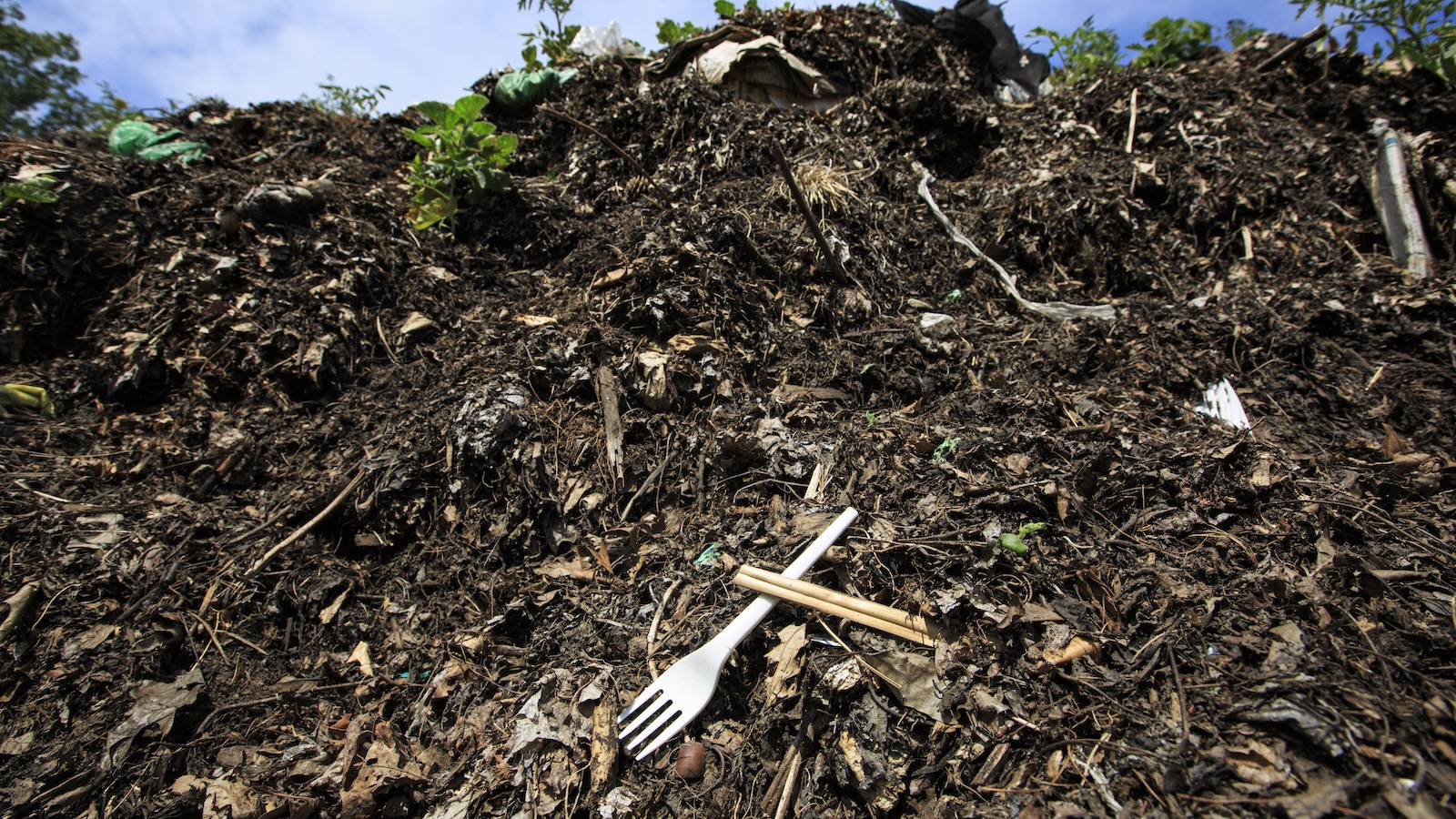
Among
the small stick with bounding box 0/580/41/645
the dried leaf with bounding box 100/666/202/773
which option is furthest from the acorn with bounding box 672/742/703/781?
the small stick with bounding box 0/580/41/645

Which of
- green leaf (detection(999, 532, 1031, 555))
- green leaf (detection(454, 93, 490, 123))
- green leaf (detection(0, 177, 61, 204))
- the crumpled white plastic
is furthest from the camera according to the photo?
the crumpled white plastic

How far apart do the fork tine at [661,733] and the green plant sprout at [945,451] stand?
4.33 feet

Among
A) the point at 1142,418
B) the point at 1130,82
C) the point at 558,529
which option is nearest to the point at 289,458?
the point at 558,529

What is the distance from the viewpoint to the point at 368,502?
2590mm

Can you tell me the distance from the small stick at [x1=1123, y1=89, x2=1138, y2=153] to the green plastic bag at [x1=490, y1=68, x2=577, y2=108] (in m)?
4.23

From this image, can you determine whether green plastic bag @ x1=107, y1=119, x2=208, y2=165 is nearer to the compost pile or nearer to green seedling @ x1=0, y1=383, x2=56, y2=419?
the compost pile

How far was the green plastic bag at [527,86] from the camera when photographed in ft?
15.0

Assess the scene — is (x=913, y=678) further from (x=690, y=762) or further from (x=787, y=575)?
(x=690, y=762)

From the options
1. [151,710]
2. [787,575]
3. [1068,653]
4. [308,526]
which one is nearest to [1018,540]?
[1068,653]

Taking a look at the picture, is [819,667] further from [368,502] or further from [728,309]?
[368,502]

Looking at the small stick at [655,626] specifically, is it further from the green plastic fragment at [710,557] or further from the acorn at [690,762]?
the acorn at [690,762]

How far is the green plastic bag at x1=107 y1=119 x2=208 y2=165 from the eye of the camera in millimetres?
3857

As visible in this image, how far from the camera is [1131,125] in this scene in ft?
14.1

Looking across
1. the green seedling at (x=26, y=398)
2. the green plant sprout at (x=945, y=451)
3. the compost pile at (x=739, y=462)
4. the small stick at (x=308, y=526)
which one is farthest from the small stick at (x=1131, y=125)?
the green seedling at (x=26, y=398)
